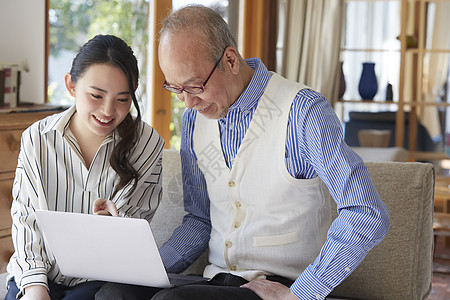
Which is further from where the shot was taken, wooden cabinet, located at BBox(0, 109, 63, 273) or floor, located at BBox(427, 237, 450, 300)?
floor, located at BBox(427, 237, 450, 300)

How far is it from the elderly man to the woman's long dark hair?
0.15 m

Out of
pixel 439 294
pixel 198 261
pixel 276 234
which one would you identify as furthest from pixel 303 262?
pixel 439 294

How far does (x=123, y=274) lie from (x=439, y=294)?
Answer: 2.54m

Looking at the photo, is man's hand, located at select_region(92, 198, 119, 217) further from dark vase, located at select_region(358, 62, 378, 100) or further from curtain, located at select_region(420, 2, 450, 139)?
curtain, located at select_region(420, 2, 450, 139)

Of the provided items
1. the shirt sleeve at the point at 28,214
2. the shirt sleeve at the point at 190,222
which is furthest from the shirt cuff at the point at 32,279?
the shirt sleeve at the point at 190,222

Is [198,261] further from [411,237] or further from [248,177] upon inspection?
[411,237]

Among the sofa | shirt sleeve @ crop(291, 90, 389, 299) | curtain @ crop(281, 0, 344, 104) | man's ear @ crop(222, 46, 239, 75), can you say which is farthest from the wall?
curtain @ crop(281, 0, 344, 104)

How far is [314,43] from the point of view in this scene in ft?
19.6

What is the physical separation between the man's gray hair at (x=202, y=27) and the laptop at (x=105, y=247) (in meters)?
0.48

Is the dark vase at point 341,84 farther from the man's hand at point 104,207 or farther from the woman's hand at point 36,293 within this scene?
the woman's hand at point 36,293

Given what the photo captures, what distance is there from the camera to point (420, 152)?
5.82m

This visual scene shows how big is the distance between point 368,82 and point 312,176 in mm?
4220

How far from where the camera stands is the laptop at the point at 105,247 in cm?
148

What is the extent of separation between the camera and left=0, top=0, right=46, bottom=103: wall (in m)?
3.27
